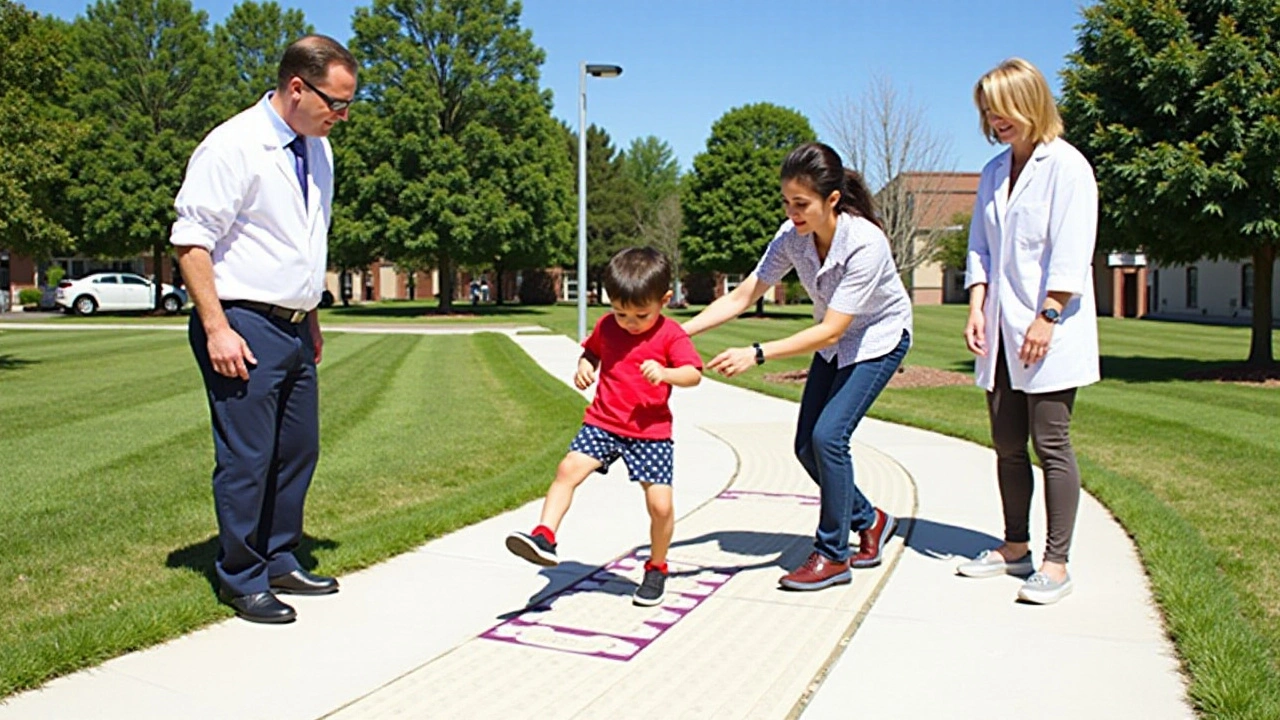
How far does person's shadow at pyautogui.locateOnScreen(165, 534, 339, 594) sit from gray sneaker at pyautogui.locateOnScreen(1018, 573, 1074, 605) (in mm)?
3130

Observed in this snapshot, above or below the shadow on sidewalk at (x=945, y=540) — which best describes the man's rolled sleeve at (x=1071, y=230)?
above

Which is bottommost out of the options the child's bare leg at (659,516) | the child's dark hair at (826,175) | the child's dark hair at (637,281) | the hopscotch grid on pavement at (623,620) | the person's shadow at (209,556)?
the hopscotch grid on pavement at (623,620)

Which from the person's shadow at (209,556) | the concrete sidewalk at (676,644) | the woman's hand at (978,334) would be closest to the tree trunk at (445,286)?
the person's shadow at (209,556)

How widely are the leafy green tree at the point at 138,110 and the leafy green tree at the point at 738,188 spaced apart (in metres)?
20.7

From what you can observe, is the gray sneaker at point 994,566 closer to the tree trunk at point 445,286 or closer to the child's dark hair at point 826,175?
the child's dark hair at point 826,175

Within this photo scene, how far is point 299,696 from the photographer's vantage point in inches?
133

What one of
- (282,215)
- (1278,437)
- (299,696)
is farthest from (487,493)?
(1278,437)

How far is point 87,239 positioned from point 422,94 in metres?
14.2

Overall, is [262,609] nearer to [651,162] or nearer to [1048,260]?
[1048,260]

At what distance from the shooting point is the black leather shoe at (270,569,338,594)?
4.50 meters

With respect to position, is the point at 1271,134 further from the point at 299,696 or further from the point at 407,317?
the point at 407,317

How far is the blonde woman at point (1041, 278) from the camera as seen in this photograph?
4410 millimetres

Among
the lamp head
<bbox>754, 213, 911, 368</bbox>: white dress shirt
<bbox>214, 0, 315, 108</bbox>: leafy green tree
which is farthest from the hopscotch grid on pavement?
<bbox>214, 0, 315, 108</bbox>: leafy green tree

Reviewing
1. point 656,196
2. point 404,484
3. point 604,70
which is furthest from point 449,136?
point 656,196
